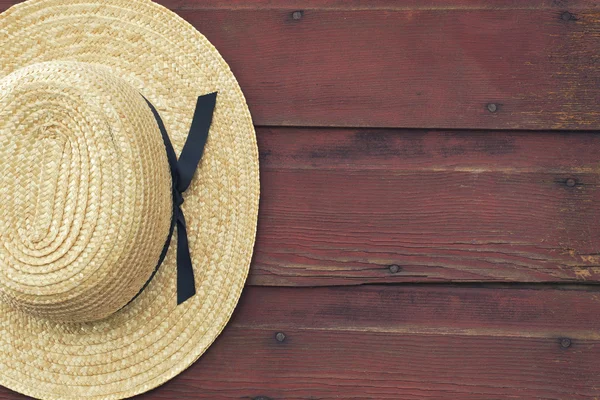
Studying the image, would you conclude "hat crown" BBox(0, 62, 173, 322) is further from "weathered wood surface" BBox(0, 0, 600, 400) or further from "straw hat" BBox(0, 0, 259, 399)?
"weathered wood surface" BBox(0, 0, 600, 400)

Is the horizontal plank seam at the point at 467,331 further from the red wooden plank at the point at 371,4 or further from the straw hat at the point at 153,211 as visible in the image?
the red wooden plank at the point at 371,4

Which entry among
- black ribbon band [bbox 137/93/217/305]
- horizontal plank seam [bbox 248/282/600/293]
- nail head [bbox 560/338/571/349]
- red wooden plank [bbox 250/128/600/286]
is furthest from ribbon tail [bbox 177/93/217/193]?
nail head [bbox 560/338/571/349]

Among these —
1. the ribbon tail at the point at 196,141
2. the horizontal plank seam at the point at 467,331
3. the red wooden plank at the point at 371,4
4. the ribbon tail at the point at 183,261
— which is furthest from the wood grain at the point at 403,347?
the red wooden plank at the point at 371,4

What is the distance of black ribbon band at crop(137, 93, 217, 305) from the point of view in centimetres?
97

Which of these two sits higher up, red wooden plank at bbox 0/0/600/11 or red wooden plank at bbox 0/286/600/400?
red wooden plank at bbox 0/0/600/11

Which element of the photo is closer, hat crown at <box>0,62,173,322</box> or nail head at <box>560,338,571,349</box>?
hat crown at <box>0,62,173,322</box>

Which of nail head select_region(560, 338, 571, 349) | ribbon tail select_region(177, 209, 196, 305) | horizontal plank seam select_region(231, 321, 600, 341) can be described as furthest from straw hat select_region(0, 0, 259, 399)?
nail head select_region(560, 338, 571, 349)

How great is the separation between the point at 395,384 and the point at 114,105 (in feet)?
1.93

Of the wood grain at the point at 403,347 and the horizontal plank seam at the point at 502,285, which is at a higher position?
the horizontal plank seam at the point at 502,285

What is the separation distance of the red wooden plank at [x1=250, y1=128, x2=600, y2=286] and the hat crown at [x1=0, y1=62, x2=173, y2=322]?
0.25 meters

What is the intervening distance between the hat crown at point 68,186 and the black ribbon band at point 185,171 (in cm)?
8

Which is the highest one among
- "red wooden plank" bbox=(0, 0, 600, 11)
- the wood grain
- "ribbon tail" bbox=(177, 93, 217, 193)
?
"red wooden plank" bbox=(0, 0, 600, 11)

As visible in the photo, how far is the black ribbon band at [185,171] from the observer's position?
973 mm

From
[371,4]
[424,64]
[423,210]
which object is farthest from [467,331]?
[371,4]
